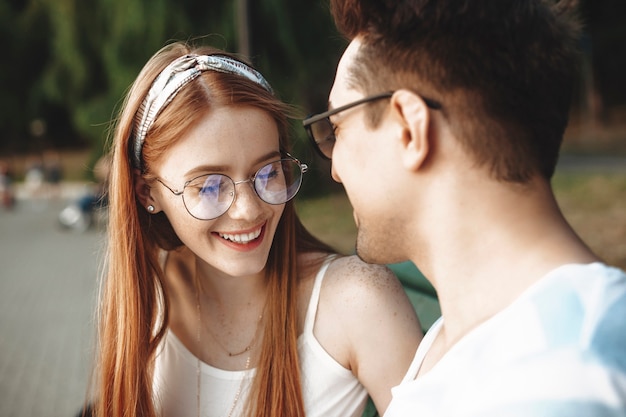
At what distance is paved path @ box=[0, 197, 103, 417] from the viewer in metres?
5.43

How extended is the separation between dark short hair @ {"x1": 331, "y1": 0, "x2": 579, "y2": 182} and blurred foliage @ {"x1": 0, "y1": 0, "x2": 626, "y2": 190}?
28cm

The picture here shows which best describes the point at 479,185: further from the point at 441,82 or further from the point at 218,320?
the point at 218,320

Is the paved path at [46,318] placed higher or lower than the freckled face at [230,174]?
lower

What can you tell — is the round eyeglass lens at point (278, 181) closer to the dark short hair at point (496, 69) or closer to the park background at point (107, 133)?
the park background at point (107, 133)

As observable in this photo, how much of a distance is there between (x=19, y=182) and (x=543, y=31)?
26.9 m

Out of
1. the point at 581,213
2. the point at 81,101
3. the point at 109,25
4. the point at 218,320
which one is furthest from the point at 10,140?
the point at 218,320

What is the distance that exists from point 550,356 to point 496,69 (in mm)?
502

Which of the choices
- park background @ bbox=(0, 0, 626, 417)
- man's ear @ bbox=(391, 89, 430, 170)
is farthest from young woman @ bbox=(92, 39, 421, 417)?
man's ear @ bbox=(391, 89, 430, 170)

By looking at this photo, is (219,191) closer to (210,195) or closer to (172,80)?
(210,195)

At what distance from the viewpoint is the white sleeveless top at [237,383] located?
1.94m

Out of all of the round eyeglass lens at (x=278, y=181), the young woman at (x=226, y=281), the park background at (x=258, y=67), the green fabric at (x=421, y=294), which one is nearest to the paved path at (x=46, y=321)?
the young woman at (x=226, y=281)

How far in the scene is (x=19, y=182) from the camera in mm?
25422

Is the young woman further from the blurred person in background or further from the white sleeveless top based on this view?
the blurred person in background

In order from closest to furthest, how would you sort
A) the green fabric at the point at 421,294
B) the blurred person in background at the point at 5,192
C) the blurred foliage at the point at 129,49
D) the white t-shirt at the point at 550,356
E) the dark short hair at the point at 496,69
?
1. the white t-shirt at the point at 550,356
2. the dark short hair at the point at 496,69
3. the green fabric at the point at 421,294
4. the blurred foliage at the point at 129,49
5. the blurred person in background at the point at 5,192
